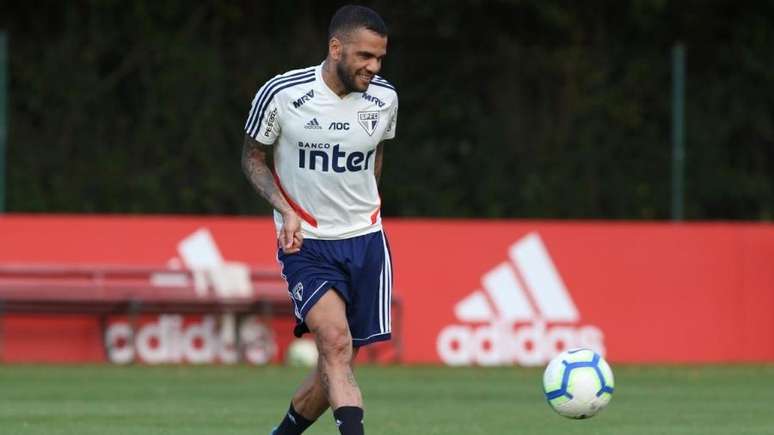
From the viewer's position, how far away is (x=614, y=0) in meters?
20.8

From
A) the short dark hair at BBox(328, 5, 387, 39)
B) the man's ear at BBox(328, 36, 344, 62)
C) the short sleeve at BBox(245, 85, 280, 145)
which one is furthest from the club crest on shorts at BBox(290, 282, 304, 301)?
the short dark hair at BBox(328, 5, 387, 39)

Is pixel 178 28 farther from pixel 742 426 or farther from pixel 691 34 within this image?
pixel 742 426

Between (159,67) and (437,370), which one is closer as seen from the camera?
(437,370)

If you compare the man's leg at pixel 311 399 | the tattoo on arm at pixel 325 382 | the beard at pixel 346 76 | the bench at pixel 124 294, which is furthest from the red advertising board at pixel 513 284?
the beard at pixel 346 76

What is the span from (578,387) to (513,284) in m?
8.73

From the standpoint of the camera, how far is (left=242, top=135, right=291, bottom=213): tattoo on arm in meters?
8.00

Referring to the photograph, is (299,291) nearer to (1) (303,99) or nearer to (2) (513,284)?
(1) (303,99)

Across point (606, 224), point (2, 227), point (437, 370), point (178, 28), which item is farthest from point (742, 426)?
point (178, 28)

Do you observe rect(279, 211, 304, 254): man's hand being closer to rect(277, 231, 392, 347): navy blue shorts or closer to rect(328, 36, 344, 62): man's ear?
rect(277, 231, 392, 347): navy blue shorts

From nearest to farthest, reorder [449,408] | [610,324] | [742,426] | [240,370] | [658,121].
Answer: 1. [742,426]
2. [449,408]
3. [240,370]
4. [610,324]
5. [658,121]

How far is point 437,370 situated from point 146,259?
3.11m

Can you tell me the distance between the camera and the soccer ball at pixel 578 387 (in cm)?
866

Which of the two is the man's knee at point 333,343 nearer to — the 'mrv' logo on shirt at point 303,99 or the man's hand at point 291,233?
the man's hand at point 291,233

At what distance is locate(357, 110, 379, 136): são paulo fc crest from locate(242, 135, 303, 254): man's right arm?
1.54 ft
